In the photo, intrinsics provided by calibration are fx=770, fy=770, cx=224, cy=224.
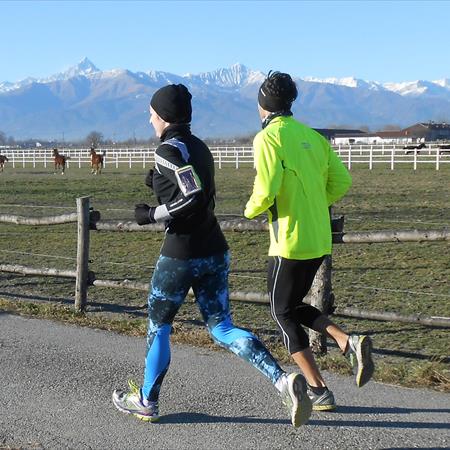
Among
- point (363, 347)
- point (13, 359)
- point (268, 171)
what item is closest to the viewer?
point (268, 171)

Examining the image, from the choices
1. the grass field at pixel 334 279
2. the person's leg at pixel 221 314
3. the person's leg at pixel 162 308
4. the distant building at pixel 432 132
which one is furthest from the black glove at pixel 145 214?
the distant building at pixel 432 132

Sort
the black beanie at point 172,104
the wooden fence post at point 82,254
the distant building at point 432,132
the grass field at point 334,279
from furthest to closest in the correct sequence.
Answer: the distant building at point 432,132 < the wooden fence post at point 82,254 < the grass field at point 334,279 < the black beanie at point 172,104

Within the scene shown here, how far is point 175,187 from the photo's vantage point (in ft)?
13.6

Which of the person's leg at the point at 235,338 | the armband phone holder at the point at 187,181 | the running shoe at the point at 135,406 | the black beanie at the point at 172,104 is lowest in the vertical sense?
the running shoe at the point at 135,406

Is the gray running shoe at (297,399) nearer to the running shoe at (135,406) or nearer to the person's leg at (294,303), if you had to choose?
the person's leg at (294,303)

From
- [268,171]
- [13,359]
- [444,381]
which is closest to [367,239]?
[444,381]

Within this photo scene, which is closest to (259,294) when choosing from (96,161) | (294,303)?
(294,303)

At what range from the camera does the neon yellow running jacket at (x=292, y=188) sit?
412 centimetres

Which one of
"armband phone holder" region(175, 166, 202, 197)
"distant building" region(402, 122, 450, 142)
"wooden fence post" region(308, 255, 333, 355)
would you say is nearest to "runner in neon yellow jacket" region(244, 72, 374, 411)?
"armband phone holder" region(175, 166, 202, 197)

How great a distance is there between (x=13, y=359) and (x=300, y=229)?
109 inches

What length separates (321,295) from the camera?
19.5ft

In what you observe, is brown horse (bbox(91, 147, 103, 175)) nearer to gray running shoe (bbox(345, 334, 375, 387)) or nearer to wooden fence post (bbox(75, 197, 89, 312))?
wooden fence post (bbox(75, 197, 89, 312))

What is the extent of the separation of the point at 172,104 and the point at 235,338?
52.8 inches

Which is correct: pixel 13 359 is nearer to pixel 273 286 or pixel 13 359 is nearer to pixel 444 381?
pixel 273 286
